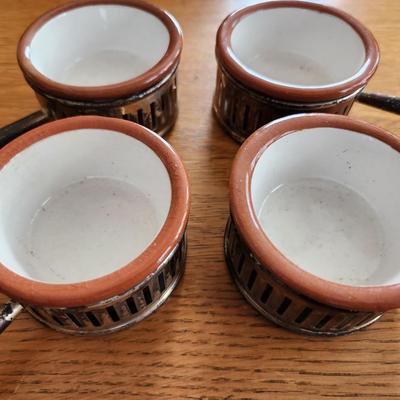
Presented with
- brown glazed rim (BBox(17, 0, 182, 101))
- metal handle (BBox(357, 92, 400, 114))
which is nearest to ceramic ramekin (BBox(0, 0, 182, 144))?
brown glazed rim (BBox(17, 0, 182, 101))

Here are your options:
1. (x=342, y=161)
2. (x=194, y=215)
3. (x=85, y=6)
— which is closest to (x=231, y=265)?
(x=194, y=215)

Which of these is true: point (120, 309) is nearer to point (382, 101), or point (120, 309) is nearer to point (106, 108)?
point (106, 108)

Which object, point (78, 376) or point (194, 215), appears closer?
point (78, 376)

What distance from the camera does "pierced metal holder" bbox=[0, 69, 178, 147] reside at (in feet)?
1.64

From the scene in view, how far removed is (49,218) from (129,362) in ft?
0.62

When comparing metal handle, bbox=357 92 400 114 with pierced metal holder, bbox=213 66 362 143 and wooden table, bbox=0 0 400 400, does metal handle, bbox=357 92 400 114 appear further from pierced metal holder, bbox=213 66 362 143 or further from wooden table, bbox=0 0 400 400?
wooden table, bbox=0 0 400 400

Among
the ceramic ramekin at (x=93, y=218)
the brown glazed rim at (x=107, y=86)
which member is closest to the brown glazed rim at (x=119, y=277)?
the ceramic ramekin at (x=93, y=218)

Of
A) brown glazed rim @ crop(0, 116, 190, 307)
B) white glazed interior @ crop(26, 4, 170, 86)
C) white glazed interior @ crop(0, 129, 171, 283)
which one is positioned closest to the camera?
brown glazed rim @ crop(0, 116, 190, 307)

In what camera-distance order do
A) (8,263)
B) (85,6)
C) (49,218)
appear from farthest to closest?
1. (85,6)
2. (49,218)
3. (8,263)

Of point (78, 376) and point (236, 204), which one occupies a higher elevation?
point (236, 204)

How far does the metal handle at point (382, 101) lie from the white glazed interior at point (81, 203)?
0.29 m

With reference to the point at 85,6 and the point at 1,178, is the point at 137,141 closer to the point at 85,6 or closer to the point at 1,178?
the point at 1,178

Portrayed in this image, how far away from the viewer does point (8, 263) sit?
14.8 inches

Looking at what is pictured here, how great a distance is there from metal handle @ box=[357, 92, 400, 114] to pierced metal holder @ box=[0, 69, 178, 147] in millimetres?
246
